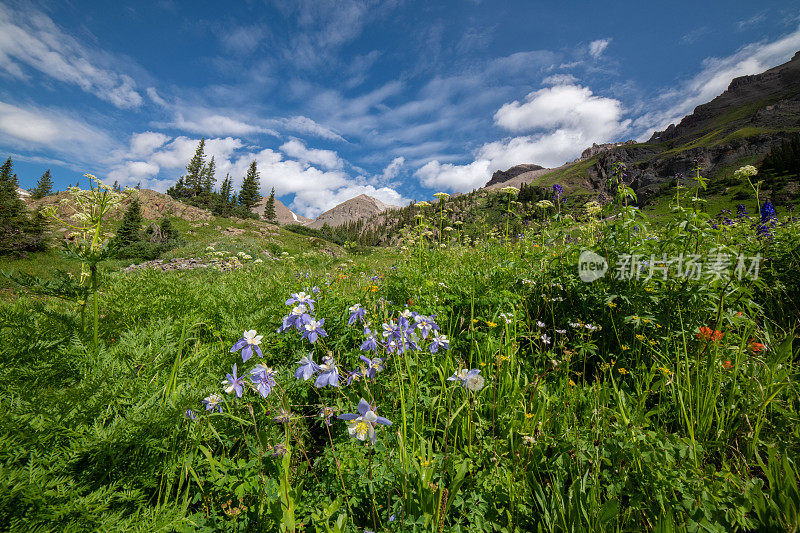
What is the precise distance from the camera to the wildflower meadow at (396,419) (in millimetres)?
1366

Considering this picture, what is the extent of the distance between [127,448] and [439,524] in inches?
65.5

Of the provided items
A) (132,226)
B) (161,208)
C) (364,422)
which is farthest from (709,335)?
(161,208)

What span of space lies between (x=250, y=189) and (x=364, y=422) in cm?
6292

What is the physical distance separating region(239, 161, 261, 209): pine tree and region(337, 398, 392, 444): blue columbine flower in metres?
62.2

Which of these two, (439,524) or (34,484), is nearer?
(34,484)

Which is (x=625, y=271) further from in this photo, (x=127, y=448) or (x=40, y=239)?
(x=40, y=239)

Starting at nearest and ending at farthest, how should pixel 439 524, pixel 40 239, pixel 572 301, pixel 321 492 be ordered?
pixel 439 524 < pixel 321 492 < pixel 572 301 < pixel 40 239

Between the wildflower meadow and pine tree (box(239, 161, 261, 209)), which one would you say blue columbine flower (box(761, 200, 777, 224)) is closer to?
the wildflower meadow

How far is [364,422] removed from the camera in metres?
1.40

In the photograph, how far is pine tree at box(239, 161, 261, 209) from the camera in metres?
55.4

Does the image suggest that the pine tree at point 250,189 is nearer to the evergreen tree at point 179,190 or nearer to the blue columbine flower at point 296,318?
the evergreen tree at point 179,190

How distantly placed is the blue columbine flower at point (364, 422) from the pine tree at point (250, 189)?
204 ft

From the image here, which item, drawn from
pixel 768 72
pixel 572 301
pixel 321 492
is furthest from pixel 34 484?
pixel 768 72

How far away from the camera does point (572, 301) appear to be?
3564 mm
